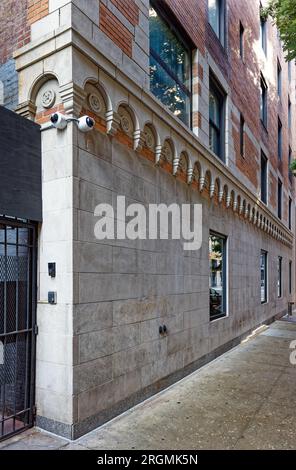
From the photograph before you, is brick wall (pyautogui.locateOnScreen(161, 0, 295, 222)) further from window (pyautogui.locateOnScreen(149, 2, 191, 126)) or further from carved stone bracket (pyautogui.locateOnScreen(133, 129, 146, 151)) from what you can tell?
carved stone bracket (pyautogui.locateOnScreen(133, 129, 146, 151))

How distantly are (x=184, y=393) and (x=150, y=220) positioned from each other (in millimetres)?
2798

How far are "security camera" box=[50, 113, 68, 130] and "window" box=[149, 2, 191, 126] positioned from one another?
8.67ft

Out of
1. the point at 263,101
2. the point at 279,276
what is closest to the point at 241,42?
the point at 263,101

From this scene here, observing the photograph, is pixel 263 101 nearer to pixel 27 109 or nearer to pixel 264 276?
pixel 264 276

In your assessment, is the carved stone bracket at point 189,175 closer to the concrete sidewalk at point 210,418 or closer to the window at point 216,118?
the window at point 216,118

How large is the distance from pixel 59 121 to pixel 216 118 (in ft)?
20.7

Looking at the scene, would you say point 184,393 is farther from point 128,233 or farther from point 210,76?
point 210,76

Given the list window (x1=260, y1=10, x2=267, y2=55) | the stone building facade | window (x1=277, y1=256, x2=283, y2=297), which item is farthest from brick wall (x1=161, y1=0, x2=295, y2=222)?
window (x1=277, y1=256, x2=283, y2=297)

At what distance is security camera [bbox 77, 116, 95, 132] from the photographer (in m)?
4.01

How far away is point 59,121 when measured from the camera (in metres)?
3.96

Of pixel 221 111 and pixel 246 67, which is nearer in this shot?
pixel 221 111

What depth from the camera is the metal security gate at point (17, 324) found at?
157 inches

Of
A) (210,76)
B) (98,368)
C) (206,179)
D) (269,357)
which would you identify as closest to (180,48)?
(210,76)
